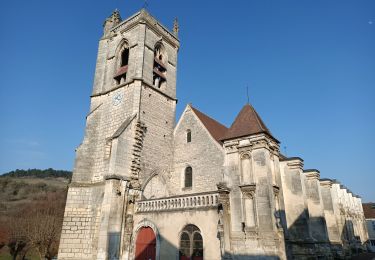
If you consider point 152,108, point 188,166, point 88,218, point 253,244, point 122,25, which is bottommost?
point 253,244

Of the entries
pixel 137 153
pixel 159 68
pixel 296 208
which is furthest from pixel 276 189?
pixel 159 68

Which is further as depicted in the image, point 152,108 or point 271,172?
point 152,108

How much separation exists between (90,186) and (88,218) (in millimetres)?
1635

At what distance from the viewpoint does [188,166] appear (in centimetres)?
1703

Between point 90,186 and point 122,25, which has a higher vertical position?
point 122,25

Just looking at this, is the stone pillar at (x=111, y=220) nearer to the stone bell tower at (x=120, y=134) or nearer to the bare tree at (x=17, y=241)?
the stone bell tower at (x=120, y=134)

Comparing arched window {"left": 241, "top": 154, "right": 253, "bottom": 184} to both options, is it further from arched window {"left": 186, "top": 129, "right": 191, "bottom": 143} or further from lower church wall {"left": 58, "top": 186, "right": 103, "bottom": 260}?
lower church wall {"left": 58, "top": 186, "right": 103, "bottom": 260}

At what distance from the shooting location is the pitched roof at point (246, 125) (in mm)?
11905

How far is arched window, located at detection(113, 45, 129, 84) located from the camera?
1828cm

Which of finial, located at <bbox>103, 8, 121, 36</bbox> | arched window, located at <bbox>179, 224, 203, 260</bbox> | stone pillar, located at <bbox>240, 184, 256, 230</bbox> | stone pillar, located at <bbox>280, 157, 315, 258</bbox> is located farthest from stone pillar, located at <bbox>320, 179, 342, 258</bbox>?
finial, located at <bbox>103, 8, 121, 36</bbox>

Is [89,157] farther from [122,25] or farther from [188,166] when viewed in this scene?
[122,25]

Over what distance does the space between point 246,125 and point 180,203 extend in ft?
15.1

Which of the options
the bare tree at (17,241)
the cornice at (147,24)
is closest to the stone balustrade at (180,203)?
the cornice at (147,24)

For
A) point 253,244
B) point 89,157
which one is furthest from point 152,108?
point 253,244
